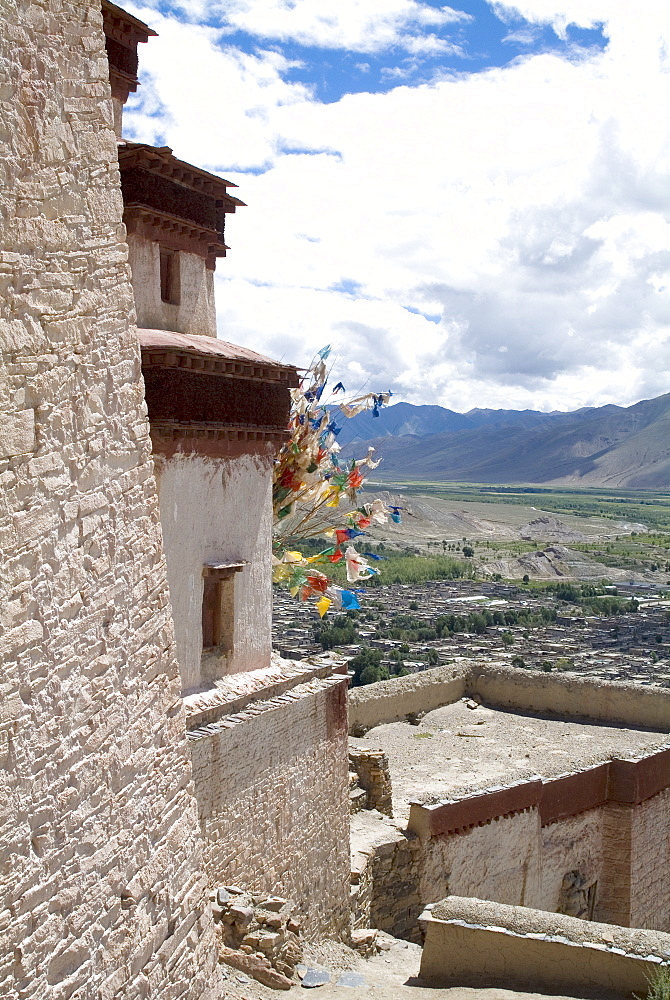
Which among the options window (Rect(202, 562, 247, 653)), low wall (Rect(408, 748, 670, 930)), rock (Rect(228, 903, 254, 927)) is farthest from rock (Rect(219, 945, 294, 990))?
low wall (Rect(408, 748, 670, 930))

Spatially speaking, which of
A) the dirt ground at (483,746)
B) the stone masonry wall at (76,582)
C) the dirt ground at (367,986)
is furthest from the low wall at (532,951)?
the dirt ground at (483,746)

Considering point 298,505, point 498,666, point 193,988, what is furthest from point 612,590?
point 193,988

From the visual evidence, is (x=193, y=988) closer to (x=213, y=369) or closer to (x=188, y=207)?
(x=213, y=369)

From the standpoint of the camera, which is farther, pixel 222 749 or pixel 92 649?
pixel 222 749

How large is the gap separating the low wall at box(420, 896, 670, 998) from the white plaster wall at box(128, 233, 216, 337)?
17.7 feet

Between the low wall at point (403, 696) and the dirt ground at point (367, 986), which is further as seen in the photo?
the low wall at point (403, 696)

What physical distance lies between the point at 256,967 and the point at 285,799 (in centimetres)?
182

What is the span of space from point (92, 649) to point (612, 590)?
7102 cm

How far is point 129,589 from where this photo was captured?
4461 mm

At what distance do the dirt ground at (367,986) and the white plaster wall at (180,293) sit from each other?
16.8 ft

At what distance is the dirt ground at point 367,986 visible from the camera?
6703mm

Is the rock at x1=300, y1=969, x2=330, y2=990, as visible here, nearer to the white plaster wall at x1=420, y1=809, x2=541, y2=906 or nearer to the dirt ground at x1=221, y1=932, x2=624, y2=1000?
the dirt ground at x1=221, y1=932, x2=624, y2=1000

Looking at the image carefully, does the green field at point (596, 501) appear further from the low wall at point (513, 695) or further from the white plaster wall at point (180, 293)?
the white plaster wall at point (180, 293)

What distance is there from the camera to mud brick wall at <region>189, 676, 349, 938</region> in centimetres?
767
